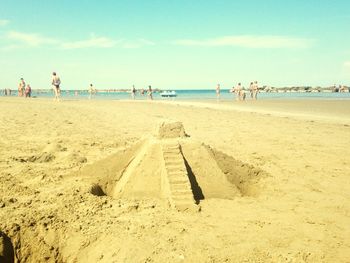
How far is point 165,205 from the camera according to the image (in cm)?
431

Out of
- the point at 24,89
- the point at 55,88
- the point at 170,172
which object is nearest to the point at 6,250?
the point at 170,172

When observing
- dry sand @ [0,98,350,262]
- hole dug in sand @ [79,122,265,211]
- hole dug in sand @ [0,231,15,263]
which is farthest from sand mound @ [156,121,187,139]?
hole dug in sand @ [0,231,15,263]

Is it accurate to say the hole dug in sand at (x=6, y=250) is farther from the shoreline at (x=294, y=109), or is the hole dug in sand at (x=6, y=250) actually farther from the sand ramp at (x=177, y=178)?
the shoreline at (x=294, y=109)

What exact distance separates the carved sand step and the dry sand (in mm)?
98

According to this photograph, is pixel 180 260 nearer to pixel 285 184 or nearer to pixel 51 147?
pixel 285 184

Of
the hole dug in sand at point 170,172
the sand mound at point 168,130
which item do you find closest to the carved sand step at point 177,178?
the hole dug in sand at point 170,172

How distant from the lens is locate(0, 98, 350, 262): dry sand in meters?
3.35

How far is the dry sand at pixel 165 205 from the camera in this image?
132 inches

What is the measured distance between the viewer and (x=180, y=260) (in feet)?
10.1

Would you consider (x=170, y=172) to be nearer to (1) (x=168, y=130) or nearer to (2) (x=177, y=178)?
(2) (x=177, y=178)

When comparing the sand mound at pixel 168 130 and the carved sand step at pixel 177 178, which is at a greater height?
the sand mound at pixel 168 130

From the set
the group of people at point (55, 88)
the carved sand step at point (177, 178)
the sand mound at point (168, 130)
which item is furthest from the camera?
the group of people at point (55, 88)

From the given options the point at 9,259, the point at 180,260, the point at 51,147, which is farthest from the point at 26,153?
the point at 180,260

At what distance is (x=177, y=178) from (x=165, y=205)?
379mm
